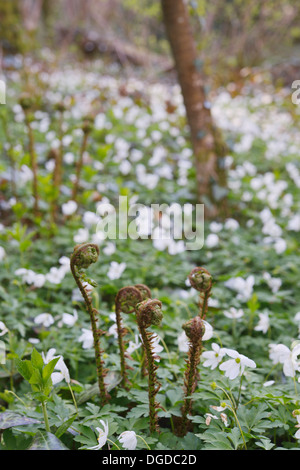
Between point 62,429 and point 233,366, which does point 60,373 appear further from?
point 233,366

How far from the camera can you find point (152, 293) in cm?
273

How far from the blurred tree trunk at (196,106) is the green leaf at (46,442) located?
2909 mm

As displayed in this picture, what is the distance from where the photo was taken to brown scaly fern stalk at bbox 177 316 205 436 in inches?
55.3

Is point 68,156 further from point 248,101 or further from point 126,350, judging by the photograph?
point 248,101

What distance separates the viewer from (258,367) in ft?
6.98

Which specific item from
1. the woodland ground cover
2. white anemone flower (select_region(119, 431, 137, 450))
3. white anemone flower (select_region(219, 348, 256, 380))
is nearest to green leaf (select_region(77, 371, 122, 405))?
the woodland ground cover

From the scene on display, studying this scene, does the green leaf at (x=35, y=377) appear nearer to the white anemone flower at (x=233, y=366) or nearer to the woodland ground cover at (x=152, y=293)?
the woodland ground cover at (x=152, y=293)

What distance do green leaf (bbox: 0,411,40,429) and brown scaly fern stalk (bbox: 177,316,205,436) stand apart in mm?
564

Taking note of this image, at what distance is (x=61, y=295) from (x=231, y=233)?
5.80 feet

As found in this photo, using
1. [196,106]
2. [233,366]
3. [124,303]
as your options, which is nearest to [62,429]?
[124,303]

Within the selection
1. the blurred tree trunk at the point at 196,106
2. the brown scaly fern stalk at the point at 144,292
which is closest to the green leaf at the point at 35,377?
the brown scaly fern stalk at the point at 144,292

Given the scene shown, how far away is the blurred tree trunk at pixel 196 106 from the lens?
3656 millimetres

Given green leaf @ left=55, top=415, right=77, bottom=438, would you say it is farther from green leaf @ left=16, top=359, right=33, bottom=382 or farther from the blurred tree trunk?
the blurred tree trunk
